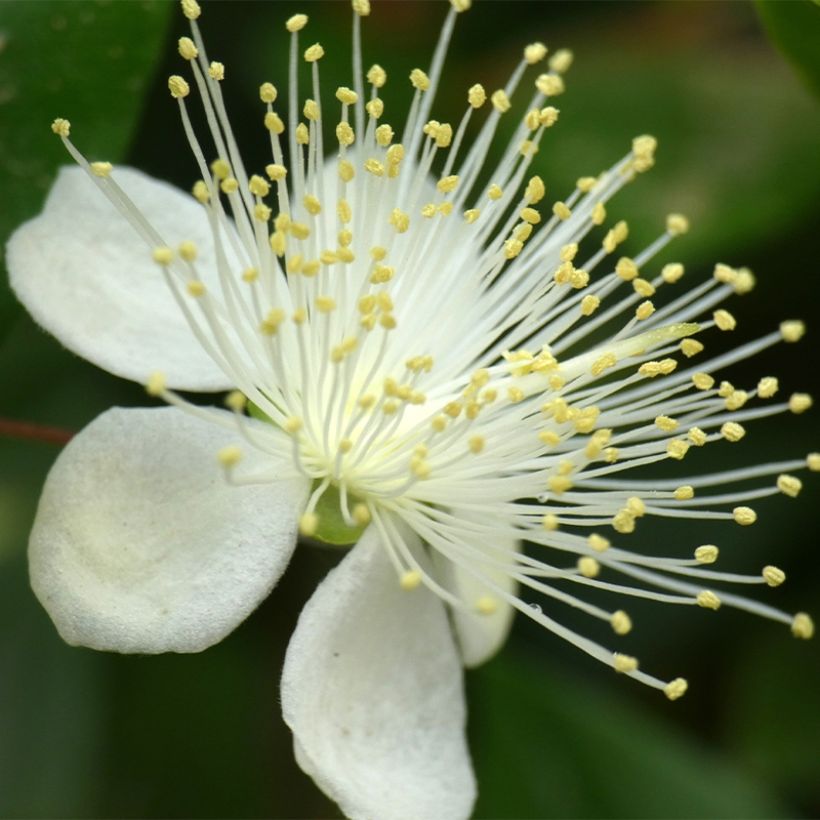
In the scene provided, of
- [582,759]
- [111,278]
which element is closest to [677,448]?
[111,278]

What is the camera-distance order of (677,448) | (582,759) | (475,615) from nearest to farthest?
(677,448) < (475,615) < (582,759)

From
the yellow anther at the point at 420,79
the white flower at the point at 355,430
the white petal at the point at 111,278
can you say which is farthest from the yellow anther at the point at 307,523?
the yellow anther at the point at 420,79

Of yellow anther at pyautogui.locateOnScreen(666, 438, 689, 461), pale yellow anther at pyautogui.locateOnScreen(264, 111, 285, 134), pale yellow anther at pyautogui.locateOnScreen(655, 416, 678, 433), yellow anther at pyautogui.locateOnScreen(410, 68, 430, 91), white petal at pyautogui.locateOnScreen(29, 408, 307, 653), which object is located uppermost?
yellow anther at pyautogui.locateOnScreen(410, 68, 430, 91)

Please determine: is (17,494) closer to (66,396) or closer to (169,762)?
(66,396)

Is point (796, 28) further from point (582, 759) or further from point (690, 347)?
point (582, 759)

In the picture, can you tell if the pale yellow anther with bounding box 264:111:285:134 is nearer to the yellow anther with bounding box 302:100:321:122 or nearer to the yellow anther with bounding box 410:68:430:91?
the yellow anther with bounding box 302:100:321:122

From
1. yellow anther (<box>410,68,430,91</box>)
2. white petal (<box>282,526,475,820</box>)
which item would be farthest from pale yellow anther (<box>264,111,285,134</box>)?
white petal (<box>282,526,475,820</box>)
